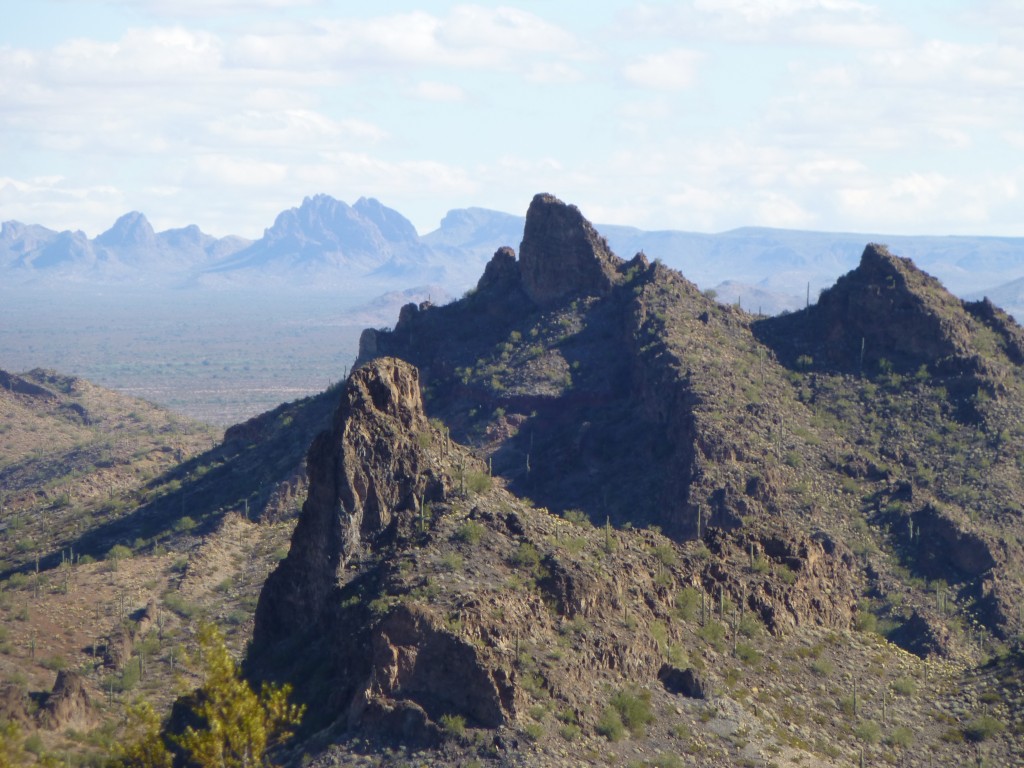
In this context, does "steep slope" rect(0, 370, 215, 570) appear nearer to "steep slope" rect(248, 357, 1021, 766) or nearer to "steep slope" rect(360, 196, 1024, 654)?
"steep slope" rect(360, 196, 1024, 654)

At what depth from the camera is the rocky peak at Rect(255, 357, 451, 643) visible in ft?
167

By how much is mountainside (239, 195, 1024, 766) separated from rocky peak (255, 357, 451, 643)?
87 mm

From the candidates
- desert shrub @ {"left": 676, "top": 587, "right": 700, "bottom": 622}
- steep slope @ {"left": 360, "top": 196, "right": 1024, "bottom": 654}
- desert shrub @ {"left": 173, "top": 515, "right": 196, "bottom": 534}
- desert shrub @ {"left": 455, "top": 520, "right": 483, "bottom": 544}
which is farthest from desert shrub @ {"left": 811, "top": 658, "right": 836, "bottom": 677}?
desert shrub @ {"left": 173, "top": 515, "right": 196, "bottom": 534}

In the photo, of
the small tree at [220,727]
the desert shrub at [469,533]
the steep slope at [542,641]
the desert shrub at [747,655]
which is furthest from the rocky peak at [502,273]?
the small tree at [220,727]

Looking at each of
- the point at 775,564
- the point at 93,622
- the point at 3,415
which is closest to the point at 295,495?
the point at 93,622

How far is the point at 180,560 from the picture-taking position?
82312 mm

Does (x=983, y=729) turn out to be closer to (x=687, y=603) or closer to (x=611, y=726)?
(x=687, y=603)

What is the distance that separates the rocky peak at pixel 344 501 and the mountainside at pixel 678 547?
0.09 metres

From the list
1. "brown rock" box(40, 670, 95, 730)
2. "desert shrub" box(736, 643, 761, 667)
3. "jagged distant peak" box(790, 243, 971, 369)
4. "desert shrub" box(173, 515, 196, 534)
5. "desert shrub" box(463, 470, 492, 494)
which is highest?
"jagged distant peak" box(790, 243, 971, 369)

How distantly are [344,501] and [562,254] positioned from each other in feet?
193

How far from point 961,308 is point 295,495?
40.1m

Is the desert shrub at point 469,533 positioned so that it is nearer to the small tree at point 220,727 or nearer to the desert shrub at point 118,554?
the small tree at point 220,727

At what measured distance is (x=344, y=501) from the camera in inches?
2012

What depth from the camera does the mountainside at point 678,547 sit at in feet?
146
